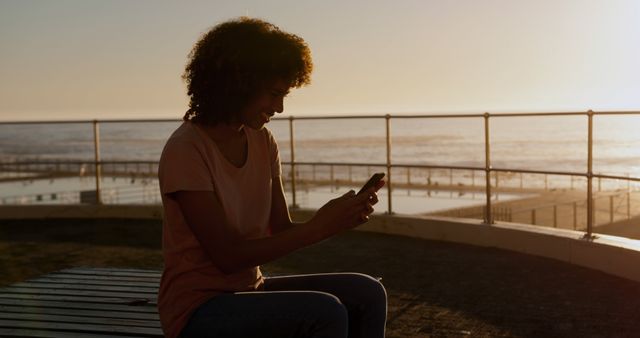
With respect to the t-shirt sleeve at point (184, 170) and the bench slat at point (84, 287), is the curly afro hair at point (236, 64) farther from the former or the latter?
the bench slat at point (84, 287)

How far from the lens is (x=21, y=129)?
67.2 m

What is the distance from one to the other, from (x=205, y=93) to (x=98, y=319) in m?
1.03

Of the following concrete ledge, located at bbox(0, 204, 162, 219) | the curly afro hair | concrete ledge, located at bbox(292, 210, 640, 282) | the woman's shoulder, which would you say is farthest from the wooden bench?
concrete ledge, located at bbox(0, 204, 162, 219)

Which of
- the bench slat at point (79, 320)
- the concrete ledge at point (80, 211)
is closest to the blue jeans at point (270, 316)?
the bench slat at point (79, 320)

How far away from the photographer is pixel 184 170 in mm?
1885

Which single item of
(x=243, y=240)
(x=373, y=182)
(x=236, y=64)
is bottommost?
(x=243, y=240)

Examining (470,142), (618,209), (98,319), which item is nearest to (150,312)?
(98,319)

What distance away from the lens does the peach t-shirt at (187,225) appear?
6.22ft

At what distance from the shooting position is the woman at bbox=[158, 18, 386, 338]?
6.10 ft

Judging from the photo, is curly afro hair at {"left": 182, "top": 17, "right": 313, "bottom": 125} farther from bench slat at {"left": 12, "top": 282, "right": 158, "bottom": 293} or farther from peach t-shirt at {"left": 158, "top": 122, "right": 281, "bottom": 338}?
bench slat at {"left": 12, "top": 282, "right": 158, "bottom": 293}

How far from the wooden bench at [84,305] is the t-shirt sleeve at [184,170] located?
2.37 feet

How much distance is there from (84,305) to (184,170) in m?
1.19

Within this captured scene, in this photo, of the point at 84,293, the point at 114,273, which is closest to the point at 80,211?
the point at 114,273

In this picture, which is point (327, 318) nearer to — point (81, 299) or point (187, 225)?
point (187, 225)
